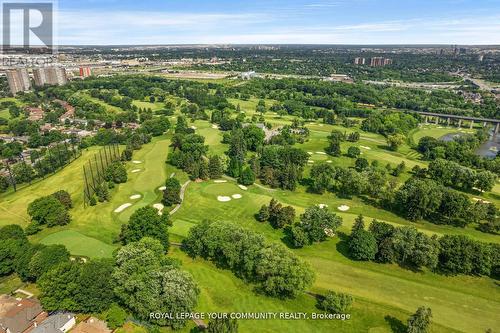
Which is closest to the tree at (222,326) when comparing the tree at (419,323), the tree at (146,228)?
the tree at (419,323)

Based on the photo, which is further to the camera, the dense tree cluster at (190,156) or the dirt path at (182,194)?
the dense tree cluster at (190,156)

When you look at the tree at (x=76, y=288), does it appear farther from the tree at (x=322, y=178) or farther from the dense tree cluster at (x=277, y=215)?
the tree at (x=322, y=178)

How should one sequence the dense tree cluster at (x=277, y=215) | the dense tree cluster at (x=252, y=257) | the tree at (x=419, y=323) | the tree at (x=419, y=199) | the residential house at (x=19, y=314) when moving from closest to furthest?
1. the tree at (x=419, y=323)
2. the residential house at (x=19, y=314)
3. the dense tree cluster at (x=252, y=257)
4. the dense tree cluster at (x=277, y=215)
5. the tree at (x=419, y=199)

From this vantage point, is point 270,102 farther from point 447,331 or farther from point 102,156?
point 447,331

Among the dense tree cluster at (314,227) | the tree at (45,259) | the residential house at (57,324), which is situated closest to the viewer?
the residential house at (57,324)

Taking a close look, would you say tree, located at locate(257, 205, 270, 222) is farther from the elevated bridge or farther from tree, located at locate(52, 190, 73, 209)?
the elevated bridge

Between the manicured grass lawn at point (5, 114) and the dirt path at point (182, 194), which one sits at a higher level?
the manicured grass lawn at point (5, 114)

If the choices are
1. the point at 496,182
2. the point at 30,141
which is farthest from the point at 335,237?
the point at 30,141
